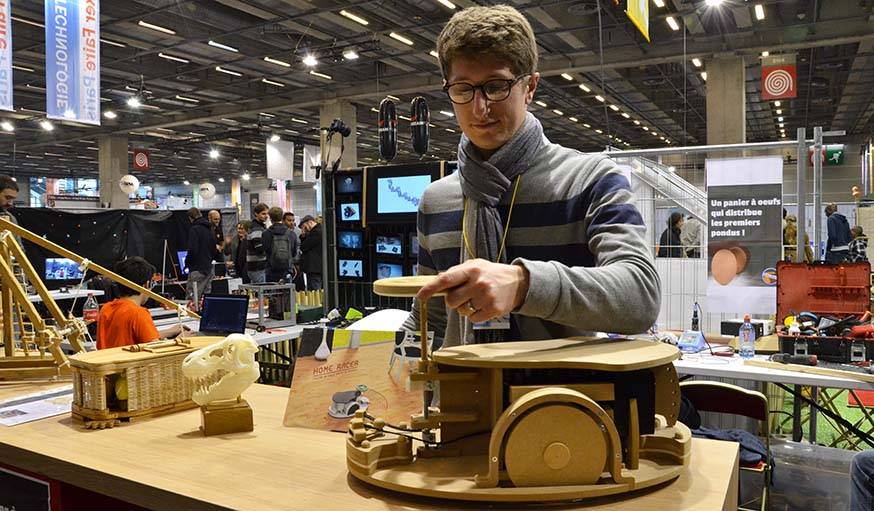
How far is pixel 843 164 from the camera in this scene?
67.5ft

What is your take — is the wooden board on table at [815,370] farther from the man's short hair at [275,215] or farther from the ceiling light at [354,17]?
the ceiling light at [354,17]

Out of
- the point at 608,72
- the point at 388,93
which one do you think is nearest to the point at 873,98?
the point at 608,72

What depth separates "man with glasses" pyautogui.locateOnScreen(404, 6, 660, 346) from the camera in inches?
36.5

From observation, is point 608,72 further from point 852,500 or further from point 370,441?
point 370,441

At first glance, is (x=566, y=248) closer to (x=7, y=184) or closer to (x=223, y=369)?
(x=223, y=369)

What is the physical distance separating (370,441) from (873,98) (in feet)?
64.9

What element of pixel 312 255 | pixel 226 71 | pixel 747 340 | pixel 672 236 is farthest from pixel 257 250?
pixel 226 71

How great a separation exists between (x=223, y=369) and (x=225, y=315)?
284 cm

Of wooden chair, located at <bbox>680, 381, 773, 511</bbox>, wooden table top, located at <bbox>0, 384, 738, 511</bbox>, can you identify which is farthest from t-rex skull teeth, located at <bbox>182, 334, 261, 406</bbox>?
wooden chair, located at <bbox>680, 381, 773, 511</bbox>

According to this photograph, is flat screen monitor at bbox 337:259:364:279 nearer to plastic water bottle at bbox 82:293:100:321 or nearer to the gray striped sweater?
plastic water bottle at bbox 82:293:100:321

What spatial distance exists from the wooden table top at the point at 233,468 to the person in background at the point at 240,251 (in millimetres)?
7995

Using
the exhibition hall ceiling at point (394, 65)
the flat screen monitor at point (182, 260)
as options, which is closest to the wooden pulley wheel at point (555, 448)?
the exhibition hall ceiling at point (394, 65)

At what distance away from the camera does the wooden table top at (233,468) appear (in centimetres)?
87

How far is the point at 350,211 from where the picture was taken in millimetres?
5480
